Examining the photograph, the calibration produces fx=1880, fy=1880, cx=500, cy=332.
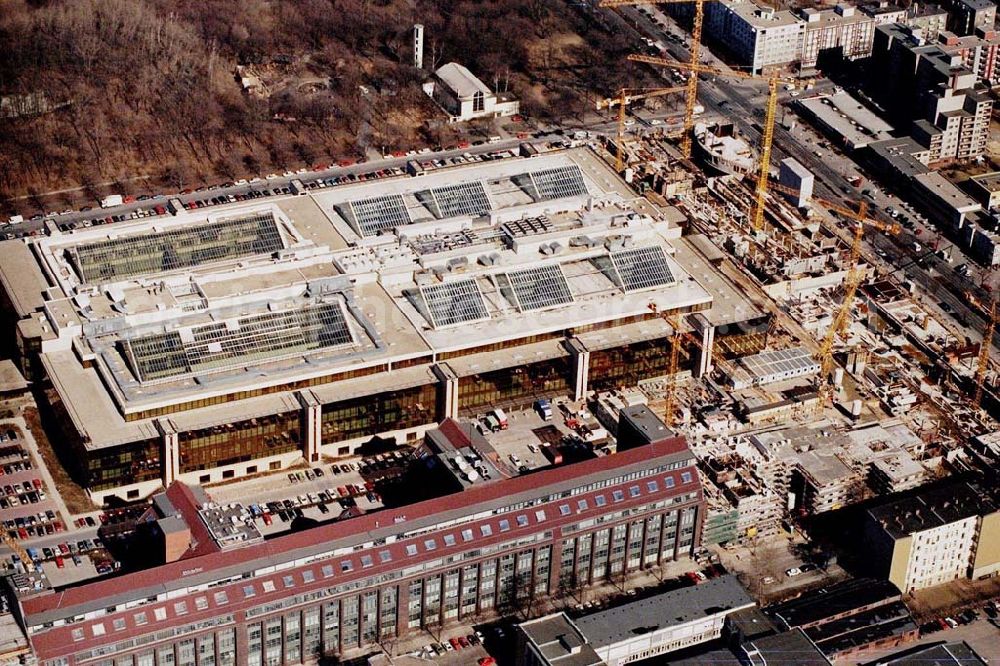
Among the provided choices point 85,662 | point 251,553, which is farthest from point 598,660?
point 85,662

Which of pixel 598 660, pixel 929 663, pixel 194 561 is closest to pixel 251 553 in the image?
pixel 194 561

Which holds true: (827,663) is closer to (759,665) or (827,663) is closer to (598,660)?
(759,665)

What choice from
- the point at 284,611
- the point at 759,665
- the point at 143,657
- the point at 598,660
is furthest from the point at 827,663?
the point at 143,657

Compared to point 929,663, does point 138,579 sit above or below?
above

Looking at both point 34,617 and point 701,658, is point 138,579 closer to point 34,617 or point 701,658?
point 34,617

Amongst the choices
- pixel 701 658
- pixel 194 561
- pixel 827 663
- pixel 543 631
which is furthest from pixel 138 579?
pixel 827 663

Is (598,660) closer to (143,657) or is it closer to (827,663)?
(827,663)
